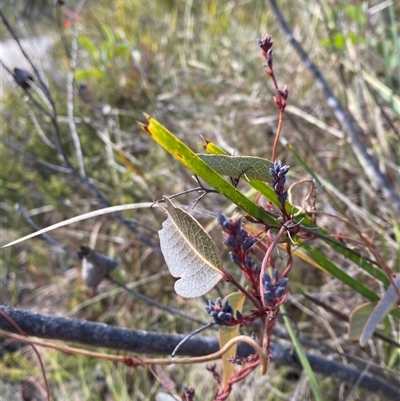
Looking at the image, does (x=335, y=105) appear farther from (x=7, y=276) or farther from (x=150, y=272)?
(x=7, y=276)

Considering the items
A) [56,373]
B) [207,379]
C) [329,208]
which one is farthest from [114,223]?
[329,208]

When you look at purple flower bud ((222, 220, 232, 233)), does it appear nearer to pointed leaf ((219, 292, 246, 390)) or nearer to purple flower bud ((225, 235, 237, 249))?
purple flower bud ((225, 235, 237, 249))

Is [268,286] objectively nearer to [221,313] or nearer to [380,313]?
[221,313]

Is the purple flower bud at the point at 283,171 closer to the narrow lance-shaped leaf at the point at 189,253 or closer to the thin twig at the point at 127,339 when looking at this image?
the narrow lance-shaped leaf at the point at 189,253

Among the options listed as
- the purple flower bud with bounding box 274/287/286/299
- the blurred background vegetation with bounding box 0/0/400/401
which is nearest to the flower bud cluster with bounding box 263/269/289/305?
the purple flower bud with bounding box 274/287/286/299

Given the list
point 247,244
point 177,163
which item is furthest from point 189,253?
point 177,163
